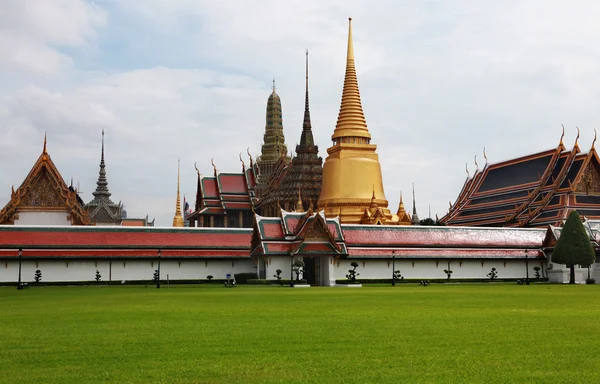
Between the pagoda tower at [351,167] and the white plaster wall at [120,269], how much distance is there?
1839cm

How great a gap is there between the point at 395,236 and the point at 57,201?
79.2ft

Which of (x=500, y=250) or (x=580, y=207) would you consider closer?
(x=500, y=250)

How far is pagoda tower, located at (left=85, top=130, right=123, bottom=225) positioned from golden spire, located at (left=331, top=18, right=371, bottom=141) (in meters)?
33.9

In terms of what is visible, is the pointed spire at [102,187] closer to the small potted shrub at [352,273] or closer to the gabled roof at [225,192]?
the gabled roof at [225,192]

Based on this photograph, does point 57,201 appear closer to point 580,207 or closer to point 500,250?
point 500,250

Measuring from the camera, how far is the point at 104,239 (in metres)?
45.8

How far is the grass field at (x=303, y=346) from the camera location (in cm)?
884

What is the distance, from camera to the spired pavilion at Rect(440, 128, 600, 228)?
183ft

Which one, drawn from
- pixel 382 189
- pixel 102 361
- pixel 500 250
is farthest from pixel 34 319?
pixel 382 189

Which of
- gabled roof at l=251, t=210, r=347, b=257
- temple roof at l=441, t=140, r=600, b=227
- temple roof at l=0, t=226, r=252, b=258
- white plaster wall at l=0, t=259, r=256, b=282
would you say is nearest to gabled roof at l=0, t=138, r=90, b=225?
temple roof at l=0, t=226, r=252, b=258

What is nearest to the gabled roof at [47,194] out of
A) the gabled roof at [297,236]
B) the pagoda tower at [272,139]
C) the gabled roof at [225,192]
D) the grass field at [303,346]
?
the gabled roof at [297,236]

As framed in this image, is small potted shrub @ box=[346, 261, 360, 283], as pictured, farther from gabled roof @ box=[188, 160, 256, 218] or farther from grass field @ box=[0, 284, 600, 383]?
gabled roof @ box=[188, 160, 256, 218]

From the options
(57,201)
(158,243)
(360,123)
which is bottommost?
(158,243)

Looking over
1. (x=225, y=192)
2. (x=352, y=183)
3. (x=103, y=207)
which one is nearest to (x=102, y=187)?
(x=103, y=207)
